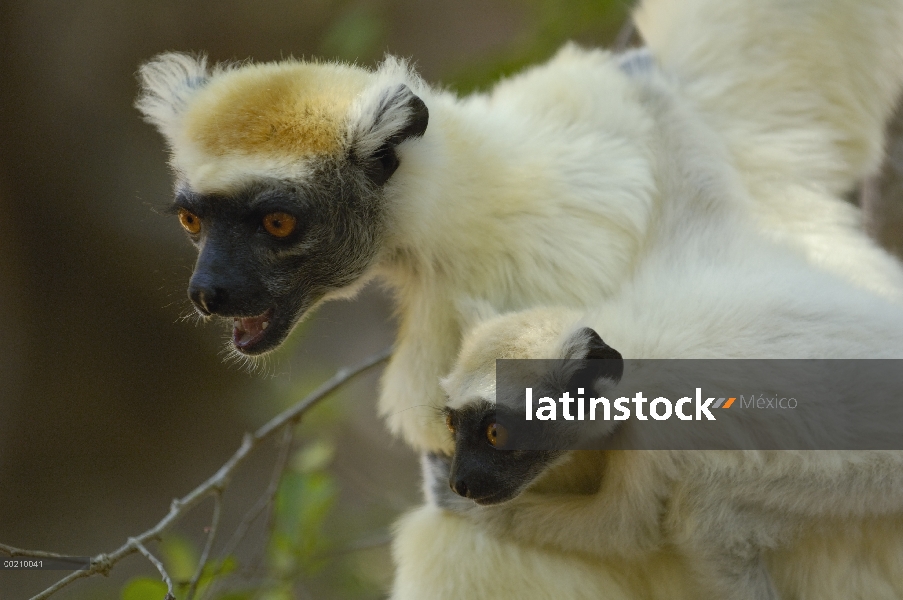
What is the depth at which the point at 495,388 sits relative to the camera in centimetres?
255

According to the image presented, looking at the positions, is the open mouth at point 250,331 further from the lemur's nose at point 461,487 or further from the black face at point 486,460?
the lemur's nose at point 461,487

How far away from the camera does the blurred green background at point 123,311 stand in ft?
17.2

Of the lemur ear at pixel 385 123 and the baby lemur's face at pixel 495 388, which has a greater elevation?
the lemur ear at pixel 385 123

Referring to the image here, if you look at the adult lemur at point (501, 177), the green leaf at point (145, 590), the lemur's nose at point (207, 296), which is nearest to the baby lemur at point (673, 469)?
the adult lemur at point (501, 177)

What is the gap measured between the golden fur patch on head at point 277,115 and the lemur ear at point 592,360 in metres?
0.99

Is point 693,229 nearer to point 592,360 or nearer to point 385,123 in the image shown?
point 592,360

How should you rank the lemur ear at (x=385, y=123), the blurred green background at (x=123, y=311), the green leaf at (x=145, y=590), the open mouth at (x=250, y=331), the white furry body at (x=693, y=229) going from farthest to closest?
A: the blurred green background at (x=123, y=311), the green leaf at (x=145, y=590), the open mouth at (x=250, y=331), the lemur ear at (x=385, y=123), the white furry body at (x=693, y=229)

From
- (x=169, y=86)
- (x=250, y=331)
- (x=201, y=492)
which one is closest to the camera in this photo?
(x=250, y=331)

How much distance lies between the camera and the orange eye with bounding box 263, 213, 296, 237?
261cm

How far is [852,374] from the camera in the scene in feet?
7.80

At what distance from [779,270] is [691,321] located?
16.7 inches

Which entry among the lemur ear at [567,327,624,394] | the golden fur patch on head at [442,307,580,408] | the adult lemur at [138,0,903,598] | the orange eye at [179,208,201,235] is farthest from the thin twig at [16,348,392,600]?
the lemur ear at [567,327,624,394]

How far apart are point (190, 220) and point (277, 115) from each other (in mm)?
495

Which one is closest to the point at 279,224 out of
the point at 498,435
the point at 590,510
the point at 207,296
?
the point at 207,296
